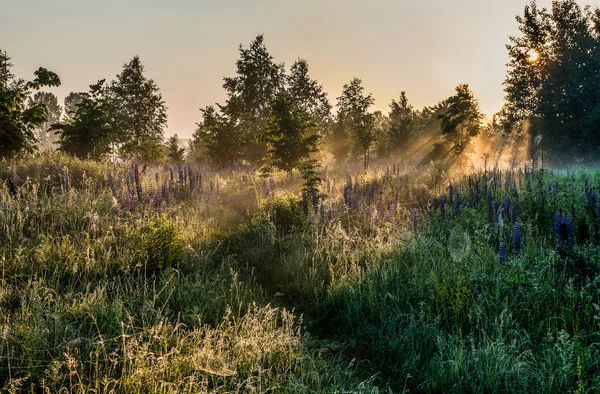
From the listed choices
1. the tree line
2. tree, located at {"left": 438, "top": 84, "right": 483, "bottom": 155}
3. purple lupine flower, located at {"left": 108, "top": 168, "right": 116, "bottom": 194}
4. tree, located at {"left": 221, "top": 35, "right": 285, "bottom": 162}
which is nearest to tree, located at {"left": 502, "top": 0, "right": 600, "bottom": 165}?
the tree line

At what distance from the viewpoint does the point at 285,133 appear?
13.5 meters

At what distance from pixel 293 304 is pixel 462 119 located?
2164 centimetres

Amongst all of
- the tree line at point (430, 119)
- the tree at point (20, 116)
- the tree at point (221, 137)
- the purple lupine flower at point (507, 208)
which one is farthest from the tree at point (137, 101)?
the purple lupine flower at point (507, 208)

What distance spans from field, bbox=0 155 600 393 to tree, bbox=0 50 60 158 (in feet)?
12.8

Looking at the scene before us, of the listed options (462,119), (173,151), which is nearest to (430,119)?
(462,119)

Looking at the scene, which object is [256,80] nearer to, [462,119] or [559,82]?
[462,119]

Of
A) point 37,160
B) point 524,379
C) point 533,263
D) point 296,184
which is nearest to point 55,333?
point 524,379

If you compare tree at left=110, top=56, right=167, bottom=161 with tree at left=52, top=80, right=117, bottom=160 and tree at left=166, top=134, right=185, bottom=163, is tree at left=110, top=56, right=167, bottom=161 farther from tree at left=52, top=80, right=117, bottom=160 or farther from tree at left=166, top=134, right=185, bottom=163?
tree at left=52, top=80, right=117, bottom=160

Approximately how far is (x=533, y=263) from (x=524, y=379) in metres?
2.06

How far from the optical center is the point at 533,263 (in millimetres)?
4309

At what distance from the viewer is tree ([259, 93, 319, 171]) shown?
527 inches

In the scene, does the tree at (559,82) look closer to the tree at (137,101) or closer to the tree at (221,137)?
the tree at (221,137)

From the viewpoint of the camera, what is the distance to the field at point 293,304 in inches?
108

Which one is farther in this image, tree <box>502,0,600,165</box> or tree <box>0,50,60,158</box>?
tree <box>502,0,600,165</box>
